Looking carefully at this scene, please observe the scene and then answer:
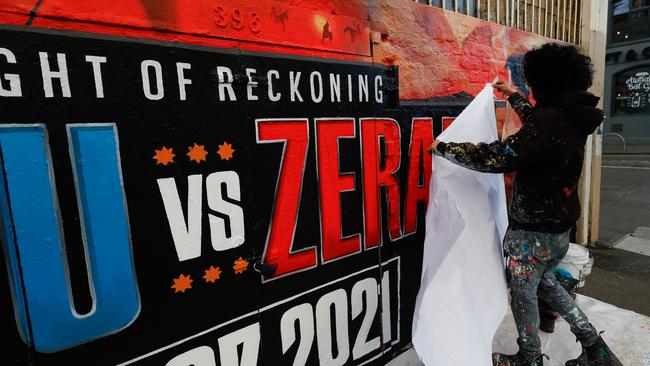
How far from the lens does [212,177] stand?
1.79 metres

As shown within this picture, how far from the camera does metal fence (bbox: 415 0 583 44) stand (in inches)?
127

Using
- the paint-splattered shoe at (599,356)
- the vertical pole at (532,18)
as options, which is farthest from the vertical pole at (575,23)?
the paint-splattered shoe at (599,356)

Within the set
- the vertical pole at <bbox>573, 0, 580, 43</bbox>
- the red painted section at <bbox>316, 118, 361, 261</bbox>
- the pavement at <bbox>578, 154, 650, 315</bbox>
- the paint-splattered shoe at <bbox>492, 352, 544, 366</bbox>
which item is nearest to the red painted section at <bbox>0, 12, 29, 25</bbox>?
the red painted section at <bbox>316, 118, 361, 261</bbox>

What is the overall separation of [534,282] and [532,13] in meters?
2.99

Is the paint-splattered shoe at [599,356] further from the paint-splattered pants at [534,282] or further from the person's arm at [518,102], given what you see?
the person's arm at [518,102]

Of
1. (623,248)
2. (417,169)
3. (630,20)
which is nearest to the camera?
(417,169)

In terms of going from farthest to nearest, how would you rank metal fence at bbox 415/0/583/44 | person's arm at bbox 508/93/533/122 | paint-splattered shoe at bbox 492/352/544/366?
1. metal fence at bbox 415/0/583/44
2. person's arm at bbox 508/93/533/122
3. paint-splattered shoe at bbox 492/352/544/366

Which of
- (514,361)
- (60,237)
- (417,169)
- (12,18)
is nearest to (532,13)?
(417,169)

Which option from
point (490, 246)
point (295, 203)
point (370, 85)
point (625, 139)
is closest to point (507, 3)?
point (370, 85)

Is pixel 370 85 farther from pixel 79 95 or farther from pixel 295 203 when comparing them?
pixel 79 95

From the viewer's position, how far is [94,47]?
1.44m

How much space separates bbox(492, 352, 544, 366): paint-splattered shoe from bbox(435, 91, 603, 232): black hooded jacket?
2.87 feet

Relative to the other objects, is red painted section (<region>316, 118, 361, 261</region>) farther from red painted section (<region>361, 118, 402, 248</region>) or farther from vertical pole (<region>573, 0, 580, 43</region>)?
vertical pole (<region>573, 0, 580, 43</region>)

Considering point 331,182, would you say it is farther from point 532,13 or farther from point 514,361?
point 532,13
